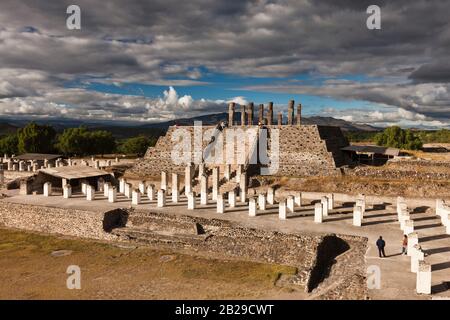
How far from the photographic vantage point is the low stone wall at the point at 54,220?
63.5 feet

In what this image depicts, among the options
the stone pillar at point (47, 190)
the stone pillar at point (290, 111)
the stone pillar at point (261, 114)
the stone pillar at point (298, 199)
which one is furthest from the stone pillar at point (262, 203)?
the stone pillar at point (290, 111)

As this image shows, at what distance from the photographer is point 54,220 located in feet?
67.2

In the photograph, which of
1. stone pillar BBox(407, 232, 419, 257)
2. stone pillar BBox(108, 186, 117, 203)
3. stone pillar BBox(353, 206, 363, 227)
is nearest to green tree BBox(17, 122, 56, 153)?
stone pillar BBox(108, 186, 117, 203)

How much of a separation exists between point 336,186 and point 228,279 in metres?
13.7

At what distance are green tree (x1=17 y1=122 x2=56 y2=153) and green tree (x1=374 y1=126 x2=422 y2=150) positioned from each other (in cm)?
4842

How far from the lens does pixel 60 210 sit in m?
20.3

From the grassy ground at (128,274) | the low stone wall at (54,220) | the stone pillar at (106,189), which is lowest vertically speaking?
the grassy ground at (128,274)

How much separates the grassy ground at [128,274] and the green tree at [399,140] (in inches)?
1658

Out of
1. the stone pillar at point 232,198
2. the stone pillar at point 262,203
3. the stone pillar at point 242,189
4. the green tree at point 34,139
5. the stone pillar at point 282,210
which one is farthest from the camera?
the green tree at point 34,139

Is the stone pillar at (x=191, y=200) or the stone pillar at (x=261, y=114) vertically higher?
the stone pillar at (x=261, y=114)

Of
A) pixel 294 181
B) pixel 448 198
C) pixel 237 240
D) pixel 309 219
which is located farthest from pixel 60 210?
pixel 448 198

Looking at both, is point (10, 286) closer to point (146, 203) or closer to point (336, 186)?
point (146, 203)

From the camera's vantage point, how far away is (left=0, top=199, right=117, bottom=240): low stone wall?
63.5ft

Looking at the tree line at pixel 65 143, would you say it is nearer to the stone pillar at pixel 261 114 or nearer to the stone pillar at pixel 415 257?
the stone pillar at pixel 261 114
